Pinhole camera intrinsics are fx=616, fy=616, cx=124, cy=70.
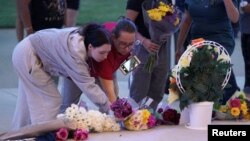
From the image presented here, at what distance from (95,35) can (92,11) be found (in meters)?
12.0

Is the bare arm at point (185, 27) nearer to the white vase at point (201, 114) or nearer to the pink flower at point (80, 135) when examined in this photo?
the white vase at point (201, 114)

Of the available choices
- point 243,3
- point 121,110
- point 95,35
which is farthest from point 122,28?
point 243,3

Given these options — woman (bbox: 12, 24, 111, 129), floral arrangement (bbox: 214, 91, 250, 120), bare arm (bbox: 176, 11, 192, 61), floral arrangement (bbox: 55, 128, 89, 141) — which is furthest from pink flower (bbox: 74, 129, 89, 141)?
bare arm (bbox: 176, 11, 192, 61)

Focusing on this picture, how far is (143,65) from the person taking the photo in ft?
14.1

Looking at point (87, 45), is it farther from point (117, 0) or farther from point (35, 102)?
point (117, 0)

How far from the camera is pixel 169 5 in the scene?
3.88 meters

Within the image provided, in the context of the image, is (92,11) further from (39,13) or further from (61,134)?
(61,134)

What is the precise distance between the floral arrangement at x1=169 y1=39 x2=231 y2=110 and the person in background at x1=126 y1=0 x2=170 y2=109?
96 centimetres

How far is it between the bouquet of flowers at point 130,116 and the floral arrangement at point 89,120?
0.05 metres

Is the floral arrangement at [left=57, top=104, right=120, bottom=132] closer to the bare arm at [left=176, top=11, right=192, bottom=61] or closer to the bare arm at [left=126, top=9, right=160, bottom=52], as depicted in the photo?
the bare arm at [left=126, top=9, right=160, bottom=52]

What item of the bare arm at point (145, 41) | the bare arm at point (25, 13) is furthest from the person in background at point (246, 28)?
the bare arm at point (25, 13)

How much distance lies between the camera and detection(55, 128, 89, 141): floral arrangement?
9.55 ft

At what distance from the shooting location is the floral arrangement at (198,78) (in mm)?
3201

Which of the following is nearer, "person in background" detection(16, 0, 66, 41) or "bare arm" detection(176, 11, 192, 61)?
"person in background" detection(16, 0, 66, 41)
